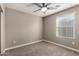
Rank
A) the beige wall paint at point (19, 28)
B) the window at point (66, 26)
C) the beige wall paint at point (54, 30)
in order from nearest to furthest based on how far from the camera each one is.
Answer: the beige wall paint at point (54, 30)
the beige wall paint at point (19, 28)
the window at point (66, 26)

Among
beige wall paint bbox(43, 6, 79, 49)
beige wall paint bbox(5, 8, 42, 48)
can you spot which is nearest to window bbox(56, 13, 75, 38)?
beige wall paint bbox(43, 6, 79, 49)

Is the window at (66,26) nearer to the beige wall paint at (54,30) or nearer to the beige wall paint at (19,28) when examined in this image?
the beige wall paint at (54,30)

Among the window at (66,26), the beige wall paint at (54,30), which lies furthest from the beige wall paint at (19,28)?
the window at (66,26)

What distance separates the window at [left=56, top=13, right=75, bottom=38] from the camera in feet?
10.8

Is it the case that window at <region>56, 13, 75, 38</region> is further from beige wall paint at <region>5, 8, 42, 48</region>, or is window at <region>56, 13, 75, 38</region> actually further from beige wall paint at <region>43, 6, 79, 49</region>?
beige wall paint at <region>5, 8, 42, 48</region>

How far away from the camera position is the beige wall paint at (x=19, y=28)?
10.5 feet

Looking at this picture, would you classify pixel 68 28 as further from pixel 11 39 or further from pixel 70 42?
pixel 11 39

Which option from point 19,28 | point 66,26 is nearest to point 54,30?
point 66,26

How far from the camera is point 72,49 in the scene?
3.18 metres

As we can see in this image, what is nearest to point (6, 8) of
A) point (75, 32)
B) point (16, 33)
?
point (16, 33)

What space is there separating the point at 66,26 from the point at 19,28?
3167 millimetres

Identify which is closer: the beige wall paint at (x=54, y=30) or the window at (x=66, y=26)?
the beige wall paint at (x=54, y=30)

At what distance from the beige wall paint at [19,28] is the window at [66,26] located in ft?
6.29

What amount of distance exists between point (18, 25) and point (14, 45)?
4.28 ft
